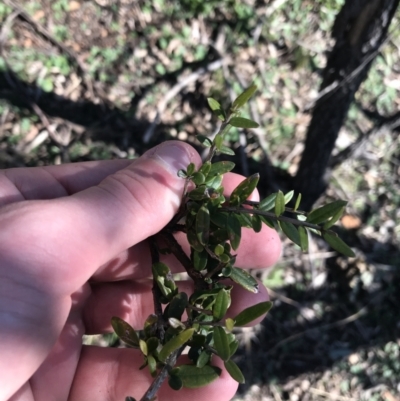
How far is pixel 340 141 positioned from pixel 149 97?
1.33 m

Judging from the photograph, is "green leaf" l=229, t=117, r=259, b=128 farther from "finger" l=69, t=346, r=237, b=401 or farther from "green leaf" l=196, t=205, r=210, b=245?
"finger" l=69, t=346, r=237, b=401

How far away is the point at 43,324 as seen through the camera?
122 centimetres

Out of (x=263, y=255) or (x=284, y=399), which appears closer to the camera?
(x=263, y=255)

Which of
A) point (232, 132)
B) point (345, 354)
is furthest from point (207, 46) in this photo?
point (345, 354)

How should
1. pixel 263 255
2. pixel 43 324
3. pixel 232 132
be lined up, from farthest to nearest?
1. pixel 232 132
2. pixel 263 255
3. pixel 43 324

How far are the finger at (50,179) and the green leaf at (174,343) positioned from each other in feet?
2.44

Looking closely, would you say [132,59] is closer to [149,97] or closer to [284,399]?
[149,97]

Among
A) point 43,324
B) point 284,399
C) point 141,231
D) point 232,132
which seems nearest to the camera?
point 43,324

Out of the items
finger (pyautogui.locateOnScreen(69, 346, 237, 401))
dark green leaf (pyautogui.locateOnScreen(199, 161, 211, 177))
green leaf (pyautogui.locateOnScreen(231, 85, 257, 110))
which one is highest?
green leaf (pyautogui.locateOnScreen(231, 85, 257, 110))

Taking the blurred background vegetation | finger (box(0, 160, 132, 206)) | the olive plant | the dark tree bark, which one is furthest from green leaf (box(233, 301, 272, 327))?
the blurred background vegetation

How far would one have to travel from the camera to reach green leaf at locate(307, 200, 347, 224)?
1.25m

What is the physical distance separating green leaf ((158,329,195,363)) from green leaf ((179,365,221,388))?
0.09 m

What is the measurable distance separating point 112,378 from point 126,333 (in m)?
0.50

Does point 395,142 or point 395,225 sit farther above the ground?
point 395,142
